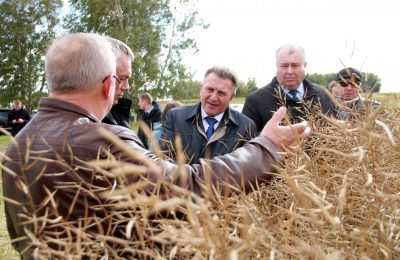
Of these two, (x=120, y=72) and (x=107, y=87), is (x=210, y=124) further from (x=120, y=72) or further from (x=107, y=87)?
(x=107, y=87)

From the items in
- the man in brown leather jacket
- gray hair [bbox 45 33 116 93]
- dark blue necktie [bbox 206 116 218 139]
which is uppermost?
gray hair [bbox 45 33 116 93]

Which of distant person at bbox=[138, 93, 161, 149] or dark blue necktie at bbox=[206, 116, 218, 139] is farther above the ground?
dark blue necktie at bbox=[206, 116, 218, 139]

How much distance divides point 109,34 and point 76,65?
20032 millimetres

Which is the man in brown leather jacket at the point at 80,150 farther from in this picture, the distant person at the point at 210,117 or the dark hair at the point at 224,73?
the dark hair at the point at 224,73

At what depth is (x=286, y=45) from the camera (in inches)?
146

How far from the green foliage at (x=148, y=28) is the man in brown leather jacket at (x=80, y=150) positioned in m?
19.6

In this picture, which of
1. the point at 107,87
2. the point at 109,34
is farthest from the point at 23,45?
the point at 107,87

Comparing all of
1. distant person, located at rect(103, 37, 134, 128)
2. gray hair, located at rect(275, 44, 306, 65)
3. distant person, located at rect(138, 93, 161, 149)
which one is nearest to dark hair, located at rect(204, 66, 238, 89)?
gray hair, located at rect(275, 44, 306, 65)

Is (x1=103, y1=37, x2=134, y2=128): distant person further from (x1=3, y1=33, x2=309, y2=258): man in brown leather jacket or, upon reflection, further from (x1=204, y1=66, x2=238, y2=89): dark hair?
(x1=3, y1=33, x2=309, y2=258): man in brown leather jacket

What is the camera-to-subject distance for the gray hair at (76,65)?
1.53 meters

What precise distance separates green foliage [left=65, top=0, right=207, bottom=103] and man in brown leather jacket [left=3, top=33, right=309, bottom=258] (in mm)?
19639

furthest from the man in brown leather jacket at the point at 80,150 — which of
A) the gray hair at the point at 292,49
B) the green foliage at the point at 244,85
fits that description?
the gray hair at the point at 292,49

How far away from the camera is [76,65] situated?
5.00 ft

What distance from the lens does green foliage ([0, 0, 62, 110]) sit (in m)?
24.5
